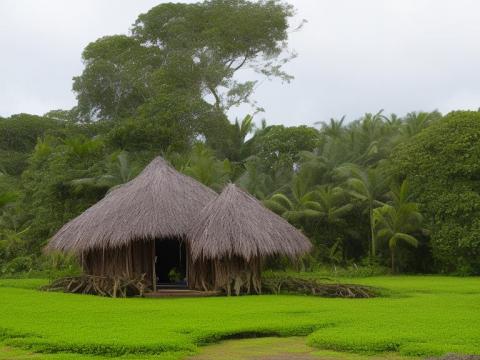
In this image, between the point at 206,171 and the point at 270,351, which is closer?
the point at 270,351

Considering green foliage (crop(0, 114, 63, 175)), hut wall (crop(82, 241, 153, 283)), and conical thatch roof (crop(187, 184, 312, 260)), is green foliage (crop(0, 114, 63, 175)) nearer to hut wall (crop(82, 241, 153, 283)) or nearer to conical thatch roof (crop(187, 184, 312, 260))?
hut wall (crop(82, 241, 153, 283))

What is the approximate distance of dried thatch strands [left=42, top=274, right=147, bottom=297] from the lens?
58.9 ft

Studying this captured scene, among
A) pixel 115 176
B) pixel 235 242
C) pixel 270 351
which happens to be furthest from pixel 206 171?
pixel 270 351

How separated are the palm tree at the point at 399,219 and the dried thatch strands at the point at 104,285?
9.51 m

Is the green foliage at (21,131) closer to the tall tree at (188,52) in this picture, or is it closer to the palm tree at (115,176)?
the tall tree at (188,52)

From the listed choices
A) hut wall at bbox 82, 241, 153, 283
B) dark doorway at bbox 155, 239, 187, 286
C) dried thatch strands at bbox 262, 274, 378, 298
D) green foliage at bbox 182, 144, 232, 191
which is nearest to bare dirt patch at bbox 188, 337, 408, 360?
dried thatch strands at bbox 262, 274, 378, 298

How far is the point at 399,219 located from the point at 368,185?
198 cm

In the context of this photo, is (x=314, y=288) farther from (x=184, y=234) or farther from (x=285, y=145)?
(x=285, y=145)

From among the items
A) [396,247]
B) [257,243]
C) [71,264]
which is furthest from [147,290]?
[396,247]

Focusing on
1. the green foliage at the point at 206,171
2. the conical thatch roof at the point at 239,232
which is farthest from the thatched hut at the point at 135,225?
the green foliage at the point at 206,171

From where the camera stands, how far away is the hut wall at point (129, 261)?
1928 centimetres

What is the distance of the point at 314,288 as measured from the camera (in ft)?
59.1

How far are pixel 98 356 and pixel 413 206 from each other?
1700 cm

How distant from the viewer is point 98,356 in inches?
367
